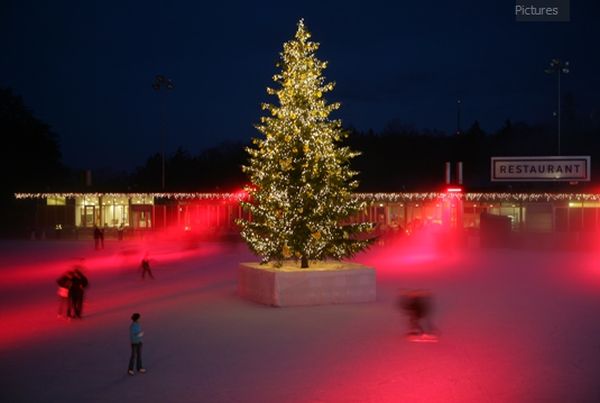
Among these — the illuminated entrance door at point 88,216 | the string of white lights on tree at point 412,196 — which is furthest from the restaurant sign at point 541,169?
the illuminated entrance door at point 88,216

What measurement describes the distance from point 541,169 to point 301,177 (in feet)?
122

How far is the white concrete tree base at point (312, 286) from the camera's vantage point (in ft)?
59.6

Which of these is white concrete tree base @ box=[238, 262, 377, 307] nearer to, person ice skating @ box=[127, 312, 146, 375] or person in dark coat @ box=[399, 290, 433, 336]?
person in dark coat @ box=[399, 290, 433, 336]

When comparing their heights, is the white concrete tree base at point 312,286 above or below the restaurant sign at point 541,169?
below

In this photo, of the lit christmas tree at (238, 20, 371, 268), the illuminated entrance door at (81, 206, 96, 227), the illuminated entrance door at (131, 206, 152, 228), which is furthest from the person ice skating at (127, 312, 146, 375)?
the illuminated entrance door at (81, 206, 96, 227)

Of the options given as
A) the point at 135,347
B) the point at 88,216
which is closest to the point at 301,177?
the point at 135,347

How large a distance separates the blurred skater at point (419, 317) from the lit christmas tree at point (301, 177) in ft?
10.6

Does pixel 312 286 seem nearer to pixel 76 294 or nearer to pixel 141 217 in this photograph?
pixel 76 294

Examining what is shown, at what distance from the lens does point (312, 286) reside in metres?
18.3

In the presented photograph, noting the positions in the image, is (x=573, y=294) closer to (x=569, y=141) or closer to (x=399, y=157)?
(x=399, y=157)

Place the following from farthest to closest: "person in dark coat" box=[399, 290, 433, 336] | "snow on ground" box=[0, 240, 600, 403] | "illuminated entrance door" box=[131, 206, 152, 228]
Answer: "illuminated entrance door" box=[131, 206, 152, 228], "person in dark coat" box=[399, 290, 433, 336], "snow on ground" box=[0, 240, 600, 403]

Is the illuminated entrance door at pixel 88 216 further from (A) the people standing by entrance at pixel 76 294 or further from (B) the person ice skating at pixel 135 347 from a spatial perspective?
(B) the person ice skating at pixel 135 347

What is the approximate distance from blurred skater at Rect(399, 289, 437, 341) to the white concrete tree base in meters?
1.46

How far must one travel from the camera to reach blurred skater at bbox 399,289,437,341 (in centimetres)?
1405
